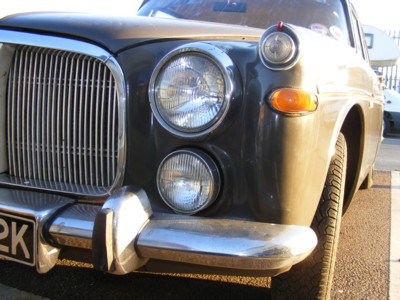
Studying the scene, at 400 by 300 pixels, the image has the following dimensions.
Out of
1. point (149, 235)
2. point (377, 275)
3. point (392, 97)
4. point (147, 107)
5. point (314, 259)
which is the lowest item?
point (392, 97)

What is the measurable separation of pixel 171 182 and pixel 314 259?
2.29 ft

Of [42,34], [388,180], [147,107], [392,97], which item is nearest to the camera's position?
[147,107]

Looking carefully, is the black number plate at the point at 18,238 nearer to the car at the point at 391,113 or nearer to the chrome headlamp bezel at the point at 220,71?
the chrome headlamp bezel at the point at 220,71

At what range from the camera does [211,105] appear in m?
1.71

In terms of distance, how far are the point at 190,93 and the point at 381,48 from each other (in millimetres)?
2692

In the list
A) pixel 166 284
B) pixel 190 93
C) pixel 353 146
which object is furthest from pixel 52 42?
pixel 353 146

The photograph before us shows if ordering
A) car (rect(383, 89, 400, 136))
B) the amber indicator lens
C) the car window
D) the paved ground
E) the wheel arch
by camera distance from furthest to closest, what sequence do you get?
1. car (rect(383, 89, 400, 136))
2. the car window
3. the wheel arch
4. the paved ground
5. the amber indicator lens

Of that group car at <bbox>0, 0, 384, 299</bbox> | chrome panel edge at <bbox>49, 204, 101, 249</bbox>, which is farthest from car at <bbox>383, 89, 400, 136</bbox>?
chrome panel edge at <bbox>49, 204, 101, 249</bbox>

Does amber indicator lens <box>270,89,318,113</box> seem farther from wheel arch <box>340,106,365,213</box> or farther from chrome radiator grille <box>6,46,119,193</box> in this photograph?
wheel arch <box>340,106,365,213</box>

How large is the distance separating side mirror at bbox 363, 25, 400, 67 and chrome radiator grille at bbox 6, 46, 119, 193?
274 cm

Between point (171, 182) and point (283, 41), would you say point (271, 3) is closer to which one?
point (283, 41)

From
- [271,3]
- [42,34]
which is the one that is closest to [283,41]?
[42,34]

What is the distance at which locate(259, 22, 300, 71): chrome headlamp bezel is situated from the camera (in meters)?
1.63

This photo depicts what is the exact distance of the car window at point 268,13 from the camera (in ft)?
10.1
